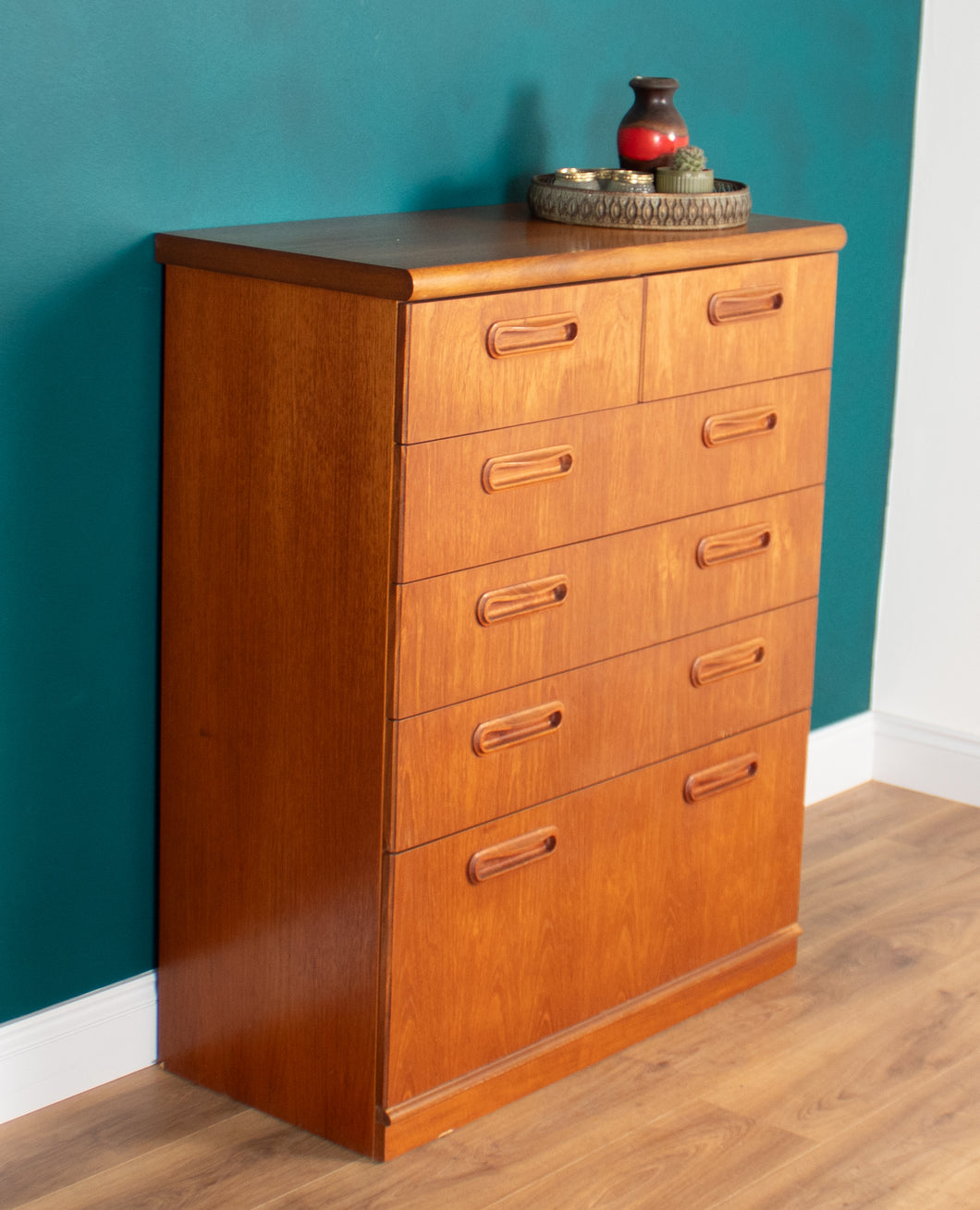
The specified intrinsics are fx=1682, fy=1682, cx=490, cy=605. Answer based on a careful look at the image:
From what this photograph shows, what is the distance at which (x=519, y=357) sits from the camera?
2002mm

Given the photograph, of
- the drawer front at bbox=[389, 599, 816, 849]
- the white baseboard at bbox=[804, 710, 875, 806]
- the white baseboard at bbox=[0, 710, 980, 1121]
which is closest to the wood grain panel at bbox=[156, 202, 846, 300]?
the drawer front at bbox=[389, 599, 816, 849]

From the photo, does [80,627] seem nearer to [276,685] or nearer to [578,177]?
[276,685]

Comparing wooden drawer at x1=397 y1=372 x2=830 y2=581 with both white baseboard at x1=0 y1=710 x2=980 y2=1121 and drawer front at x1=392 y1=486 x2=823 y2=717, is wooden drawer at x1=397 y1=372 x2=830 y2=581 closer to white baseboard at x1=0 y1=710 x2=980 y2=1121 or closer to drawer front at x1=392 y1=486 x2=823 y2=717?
drawer front at x1=392 y1=486 x2=823 y2=717

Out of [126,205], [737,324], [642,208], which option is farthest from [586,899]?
[126,205]

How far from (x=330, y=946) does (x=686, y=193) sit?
3.71 feet

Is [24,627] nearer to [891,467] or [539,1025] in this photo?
[539,1025]

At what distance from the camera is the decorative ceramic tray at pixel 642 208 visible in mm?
2264

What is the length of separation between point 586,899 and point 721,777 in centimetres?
31

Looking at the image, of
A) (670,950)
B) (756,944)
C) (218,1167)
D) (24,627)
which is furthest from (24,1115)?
(756,944)

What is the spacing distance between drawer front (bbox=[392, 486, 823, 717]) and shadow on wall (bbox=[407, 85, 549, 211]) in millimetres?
604

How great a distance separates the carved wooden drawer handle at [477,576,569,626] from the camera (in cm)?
204

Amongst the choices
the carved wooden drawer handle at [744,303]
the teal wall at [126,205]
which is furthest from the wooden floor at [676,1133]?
the carved wooden drawer handle at [744,303]

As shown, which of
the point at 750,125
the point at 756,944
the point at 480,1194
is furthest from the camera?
the point at 750,125

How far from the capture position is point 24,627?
2090 mm
